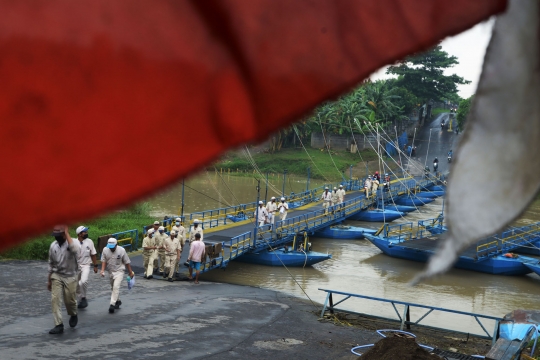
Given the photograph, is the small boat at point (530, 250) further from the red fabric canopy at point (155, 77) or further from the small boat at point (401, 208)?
the red fabric canopy at point (155, 77)

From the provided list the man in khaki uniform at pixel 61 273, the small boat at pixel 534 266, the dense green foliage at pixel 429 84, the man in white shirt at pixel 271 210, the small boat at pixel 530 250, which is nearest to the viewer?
the dense green foliage at pixel 429 84

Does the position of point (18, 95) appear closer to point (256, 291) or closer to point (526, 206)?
point (526, 206)

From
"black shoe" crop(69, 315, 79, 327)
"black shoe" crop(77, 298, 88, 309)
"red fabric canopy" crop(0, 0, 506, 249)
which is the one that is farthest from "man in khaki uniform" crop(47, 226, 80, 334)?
"red fabric canopy" crop(0, 0, 506, 249)

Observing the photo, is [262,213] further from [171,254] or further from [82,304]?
[82,304]

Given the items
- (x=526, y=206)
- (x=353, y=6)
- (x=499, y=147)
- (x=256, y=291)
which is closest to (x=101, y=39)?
(x=353, y=6)

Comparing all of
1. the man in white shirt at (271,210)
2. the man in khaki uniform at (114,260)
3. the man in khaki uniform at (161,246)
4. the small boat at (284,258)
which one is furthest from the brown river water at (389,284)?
the man in khaki uniform at (114,260)

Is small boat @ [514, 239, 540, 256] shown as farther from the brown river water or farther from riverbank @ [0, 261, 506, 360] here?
riverbank @ [0, 261, 506, 360]

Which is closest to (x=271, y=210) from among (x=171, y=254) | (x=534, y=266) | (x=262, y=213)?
(x=262, y=213)

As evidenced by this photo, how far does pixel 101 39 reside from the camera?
2.93 feet

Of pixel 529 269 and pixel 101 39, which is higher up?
pixel 101 39

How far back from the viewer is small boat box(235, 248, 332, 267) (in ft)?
49.2

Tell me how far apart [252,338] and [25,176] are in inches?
297

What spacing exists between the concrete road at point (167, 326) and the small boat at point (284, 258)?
12.4 ft

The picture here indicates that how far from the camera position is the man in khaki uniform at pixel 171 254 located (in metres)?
11.1
